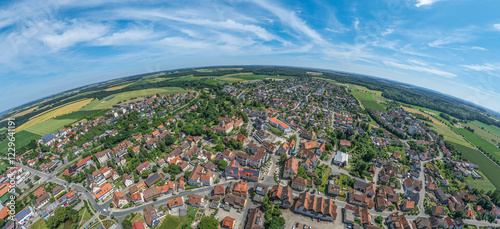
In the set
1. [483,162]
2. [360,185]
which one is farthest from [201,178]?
[483,162]

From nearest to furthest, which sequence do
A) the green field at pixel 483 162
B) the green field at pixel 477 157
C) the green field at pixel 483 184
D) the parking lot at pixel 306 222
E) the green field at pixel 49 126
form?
the parking lot at pixel 306 222
the green field at pixel 483 184
the green field at pixel 483 162
the green field at pixel 477 157
the green field at pixel 49 126

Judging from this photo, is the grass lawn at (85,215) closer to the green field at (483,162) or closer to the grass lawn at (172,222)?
the grass lawn at (172,222)

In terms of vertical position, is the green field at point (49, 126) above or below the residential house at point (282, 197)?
above

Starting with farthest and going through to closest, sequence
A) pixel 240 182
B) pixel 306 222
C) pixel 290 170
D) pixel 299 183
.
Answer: pixel 290 170
pixel 299 183
pixel 240 182
pixel 306 222

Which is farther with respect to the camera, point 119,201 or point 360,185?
point 360,185

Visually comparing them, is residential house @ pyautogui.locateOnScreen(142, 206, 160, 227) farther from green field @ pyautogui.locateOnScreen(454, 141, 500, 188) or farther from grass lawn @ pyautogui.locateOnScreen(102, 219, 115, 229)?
green field @ pyautogui.locateOnScreen(454, 141, 500, 188)

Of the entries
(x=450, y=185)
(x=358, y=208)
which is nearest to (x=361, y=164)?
(x=358, y=208)

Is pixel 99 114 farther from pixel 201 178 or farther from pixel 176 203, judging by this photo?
pixel 176 203

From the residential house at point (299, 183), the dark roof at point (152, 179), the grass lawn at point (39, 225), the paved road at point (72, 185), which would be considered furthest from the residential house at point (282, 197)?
the grass lawn at point (39, 225)
